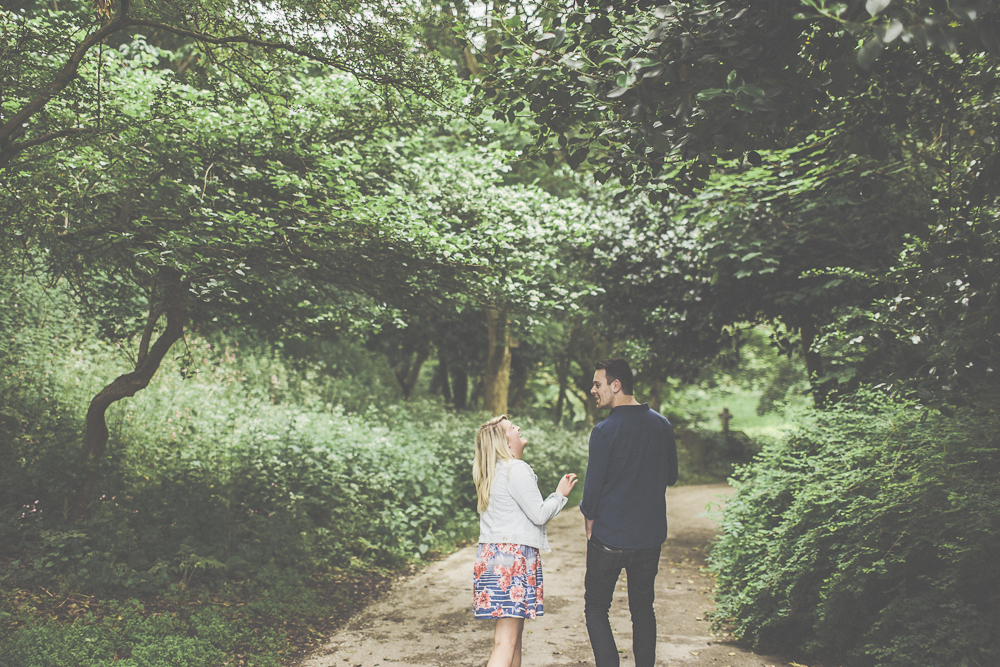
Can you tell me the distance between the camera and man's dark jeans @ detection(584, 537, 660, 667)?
3.76 meters

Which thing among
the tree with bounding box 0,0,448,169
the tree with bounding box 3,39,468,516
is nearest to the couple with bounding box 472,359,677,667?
the tree with bounding box 3,39,468,516

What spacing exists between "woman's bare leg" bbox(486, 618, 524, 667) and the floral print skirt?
69 mm

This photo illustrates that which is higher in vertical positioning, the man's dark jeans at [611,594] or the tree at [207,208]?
the tree at [207,208]

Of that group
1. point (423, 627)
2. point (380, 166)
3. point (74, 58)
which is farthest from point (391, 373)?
point (74, 58)

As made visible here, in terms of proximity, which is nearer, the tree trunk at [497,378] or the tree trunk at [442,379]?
the tree trunk at [497,378]

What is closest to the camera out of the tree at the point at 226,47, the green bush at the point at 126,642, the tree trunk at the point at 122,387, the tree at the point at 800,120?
the tree at the point at 800,120

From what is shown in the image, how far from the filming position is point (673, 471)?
398 cm

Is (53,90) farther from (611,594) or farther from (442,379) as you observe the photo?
(442,379)

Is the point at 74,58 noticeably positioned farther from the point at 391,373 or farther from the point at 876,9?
the point at 391,373

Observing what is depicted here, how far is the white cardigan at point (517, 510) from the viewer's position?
12.7ft

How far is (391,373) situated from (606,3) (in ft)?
48.5

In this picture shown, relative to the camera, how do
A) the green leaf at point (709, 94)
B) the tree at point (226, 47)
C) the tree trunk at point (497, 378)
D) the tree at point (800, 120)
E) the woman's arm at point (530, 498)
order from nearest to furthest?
the green leaf at point (709, 94) → the tree at point (800, 120) → the woman's arm at point (530, 498) → the tree at point (226, 47) → the tree trunk at point (497, 378)

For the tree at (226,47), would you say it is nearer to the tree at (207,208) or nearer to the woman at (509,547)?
the tree at (207,208)

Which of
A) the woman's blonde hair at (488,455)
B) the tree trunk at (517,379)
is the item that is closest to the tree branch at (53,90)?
the woman's blonde hair at (488,455)
